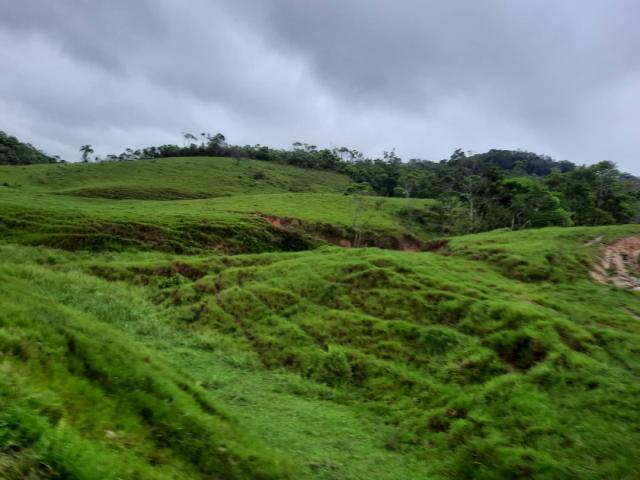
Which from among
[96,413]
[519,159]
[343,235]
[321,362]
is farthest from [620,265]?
[519,159]

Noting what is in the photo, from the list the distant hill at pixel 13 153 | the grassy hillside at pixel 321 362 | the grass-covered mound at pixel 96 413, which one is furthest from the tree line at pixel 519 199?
the distant hill at pixel 13 153

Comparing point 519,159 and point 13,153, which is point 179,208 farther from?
point 519,159

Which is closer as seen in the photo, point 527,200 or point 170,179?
point 527,200

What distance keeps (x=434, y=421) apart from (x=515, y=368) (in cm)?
394

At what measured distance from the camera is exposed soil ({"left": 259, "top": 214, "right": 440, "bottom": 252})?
49.8 m

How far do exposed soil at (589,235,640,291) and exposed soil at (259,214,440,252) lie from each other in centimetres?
2139

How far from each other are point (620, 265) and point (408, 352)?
1759cm

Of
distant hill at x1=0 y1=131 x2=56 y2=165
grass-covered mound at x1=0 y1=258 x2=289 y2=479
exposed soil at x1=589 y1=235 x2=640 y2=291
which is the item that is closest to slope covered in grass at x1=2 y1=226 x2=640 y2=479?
exposed soil at x1=589 y1=235 x2=640 y2=291

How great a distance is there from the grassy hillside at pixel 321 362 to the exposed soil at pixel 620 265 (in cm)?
91

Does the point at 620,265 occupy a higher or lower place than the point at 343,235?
lower

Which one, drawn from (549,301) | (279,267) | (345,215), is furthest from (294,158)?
(549,301)

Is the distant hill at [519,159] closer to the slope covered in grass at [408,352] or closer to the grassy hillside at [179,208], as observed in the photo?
the grassy hillside at [179,208]

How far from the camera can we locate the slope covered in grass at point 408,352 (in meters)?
11.1

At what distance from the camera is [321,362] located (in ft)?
56.0
